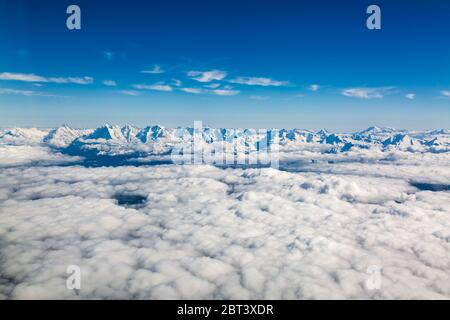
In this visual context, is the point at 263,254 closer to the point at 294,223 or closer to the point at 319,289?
the point at 319,289

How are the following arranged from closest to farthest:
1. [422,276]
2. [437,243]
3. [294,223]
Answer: [422,276]
[437,243]
[294,223]

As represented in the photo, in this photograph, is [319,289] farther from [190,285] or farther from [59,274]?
[59,274]

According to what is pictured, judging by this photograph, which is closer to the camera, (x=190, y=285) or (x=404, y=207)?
(x=190, y=285)
